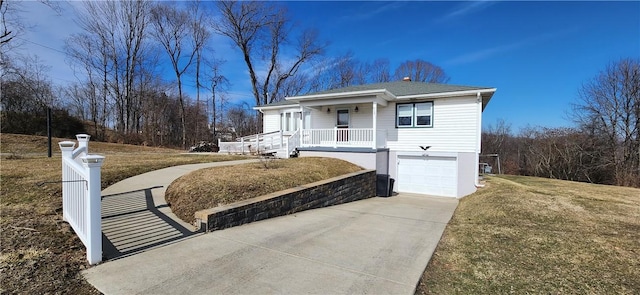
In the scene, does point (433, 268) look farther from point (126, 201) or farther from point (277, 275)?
point (126, 201)

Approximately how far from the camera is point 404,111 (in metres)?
13.8

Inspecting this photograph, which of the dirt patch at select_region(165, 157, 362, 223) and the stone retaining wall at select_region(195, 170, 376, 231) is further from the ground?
the dirt patch at select_region(165, 157, 362, 223)

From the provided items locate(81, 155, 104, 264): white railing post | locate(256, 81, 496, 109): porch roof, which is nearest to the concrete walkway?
locate(81, 155, 104, 264): white railing post

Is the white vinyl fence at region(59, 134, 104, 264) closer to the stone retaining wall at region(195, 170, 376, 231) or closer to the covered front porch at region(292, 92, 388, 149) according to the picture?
the stone retaining wall at region(195, 170, 376, 231)

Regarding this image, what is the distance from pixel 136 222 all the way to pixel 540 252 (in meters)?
6.64

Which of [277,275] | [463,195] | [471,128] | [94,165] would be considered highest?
[471,128]

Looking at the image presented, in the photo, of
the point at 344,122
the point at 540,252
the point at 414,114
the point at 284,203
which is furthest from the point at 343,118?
the point at 540,252

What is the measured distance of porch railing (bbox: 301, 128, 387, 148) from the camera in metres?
13.3

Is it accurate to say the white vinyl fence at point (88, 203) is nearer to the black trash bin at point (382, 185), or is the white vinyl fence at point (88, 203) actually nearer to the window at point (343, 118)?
the black trash bin at point (382, 185)

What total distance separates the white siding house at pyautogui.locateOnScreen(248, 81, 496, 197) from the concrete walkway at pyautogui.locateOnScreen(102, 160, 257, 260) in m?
8.19

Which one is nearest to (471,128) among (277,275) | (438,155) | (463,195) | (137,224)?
(438,155)

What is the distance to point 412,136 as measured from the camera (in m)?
13.5

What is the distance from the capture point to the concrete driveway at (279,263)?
297cm

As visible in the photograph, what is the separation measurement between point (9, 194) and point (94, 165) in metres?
5.07
